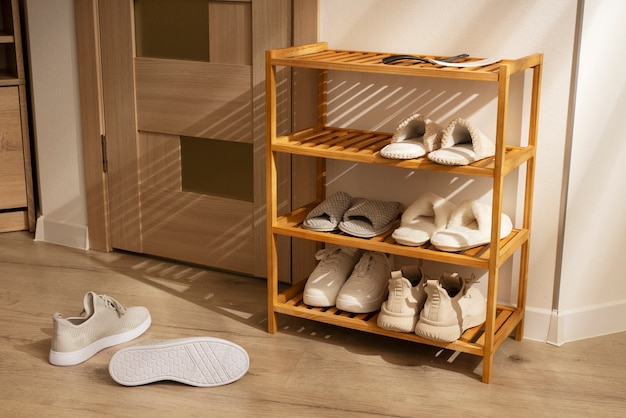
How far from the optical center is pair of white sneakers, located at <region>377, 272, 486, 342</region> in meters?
2.09

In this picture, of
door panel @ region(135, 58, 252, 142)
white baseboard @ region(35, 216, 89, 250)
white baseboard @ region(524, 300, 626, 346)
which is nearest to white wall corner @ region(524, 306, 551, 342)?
white baseboard @ region(524, 300, 626, 346)

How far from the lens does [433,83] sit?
231 cm

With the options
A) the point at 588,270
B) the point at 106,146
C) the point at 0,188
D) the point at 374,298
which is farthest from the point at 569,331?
the point at 0,188

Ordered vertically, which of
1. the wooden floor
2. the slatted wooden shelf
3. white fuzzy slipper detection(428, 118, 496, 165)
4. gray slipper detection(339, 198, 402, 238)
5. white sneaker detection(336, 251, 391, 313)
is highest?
white fuzzy slipper detection(428, 118, 496, 165)

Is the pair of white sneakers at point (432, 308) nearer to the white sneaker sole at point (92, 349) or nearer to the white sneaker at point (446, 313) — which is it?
the white sneaker at point (446, 313)

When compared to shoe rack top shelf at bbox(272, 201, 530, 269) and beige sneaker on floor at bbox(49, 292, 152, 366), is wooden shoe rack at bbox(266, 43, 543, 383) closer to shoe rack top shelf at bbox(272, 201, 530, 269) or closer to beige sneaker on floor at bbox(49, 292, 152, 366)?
shoe rack top shelf at bbox(272, 201, 530, 269)

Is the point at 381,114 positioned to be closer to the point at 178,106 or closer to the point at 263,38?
the point at 263,38

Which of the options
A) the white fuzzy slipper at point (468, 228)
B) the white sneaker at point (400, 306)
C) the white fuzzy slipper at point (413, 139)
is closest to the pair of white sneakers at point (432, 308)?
the white sneaker at point (400, 306)

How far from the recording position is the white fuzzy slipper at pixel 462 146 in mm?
2014

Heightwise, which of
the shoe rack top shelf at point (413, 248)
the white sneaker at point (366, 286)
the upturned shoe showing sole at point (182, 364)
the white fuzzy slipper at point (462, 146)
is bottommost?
the upturned shoe showing sole at point (182, 364)

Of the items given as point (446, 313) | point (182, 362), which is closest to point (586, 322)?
point (446, 313)

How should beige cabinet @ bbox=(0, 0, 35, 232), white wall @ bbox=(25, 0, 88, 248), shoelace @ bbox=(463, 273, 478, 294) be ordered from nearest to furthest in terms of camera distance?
shoelace @ bbox=(463, 273, 478, 294) → white wall @ bbox=(25, 0, 88, 248) → beige cabinet @ bbox=(0, 0, 35, 232)

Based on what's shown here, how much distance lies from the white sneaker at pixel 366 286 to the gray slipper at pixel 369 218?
12cm

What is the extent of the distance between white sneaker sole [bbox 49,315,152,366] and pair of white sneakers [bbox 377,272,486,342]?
671 millimetres
